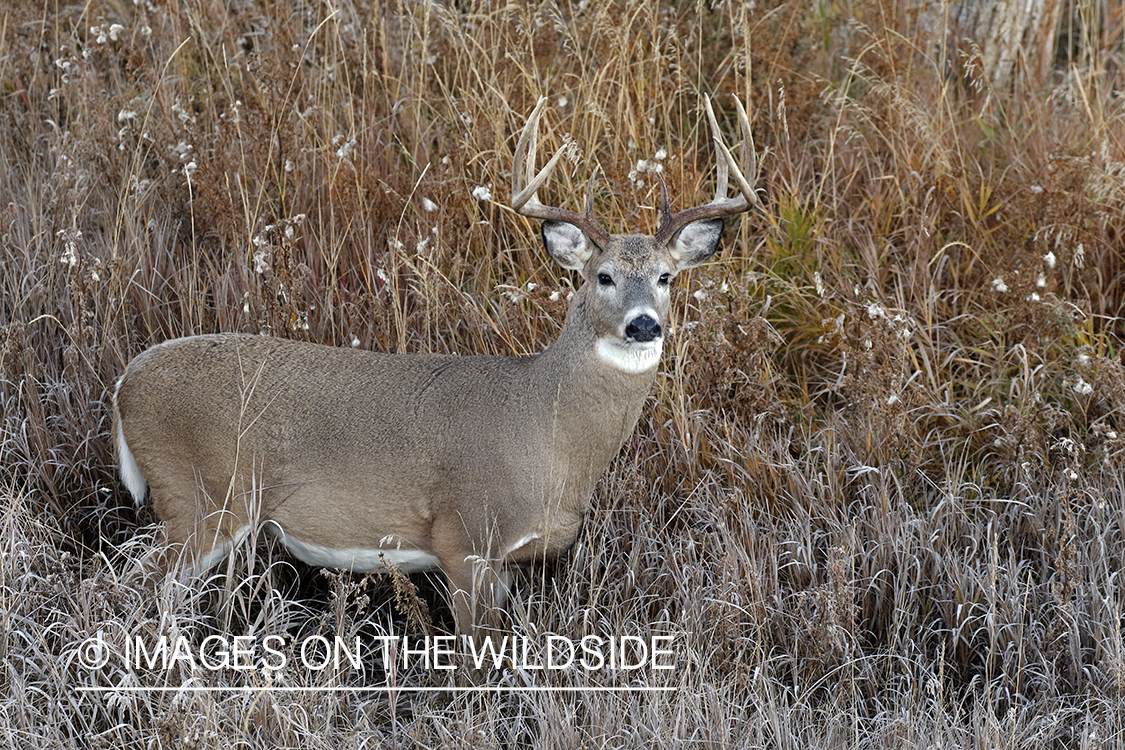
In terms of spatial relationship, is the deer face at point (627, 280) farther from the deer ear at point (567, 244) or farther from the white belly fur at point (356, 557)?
the white belly fur at point (356, 557)

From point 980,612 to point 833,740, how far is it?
2.43 ft

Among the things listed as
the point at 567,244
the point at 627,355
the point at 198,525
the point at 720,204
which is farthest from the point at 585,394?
the point at 198,525

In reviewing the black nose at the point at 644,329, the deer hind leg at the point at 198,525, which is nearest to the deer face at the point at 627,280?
the black nose at the point at 644,329

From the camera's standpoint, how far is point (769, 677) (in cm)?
319

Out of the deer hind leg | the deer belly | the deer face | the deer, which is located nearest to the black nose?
the deer face

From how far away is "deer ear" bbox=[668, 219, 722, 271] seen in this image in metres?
3.46

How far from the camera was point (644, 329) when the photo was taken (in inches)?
122

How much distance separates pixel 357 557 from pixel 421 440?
1.28 ft

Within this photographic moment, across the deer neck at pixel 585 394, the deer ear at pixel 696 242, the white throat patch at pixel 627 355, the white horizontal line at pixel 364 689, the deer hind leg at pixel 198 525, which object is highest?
the deer ear at pixel 696 242

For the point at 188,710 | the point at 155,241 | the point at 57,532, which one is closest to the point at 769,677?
the point at 188,710

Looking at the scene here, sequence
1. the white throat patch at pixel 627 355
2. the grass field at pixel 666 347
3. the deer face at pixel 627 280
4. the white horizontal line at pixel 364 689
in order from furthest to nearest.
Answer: the white throat patch at pixel 627 355, the deer face at pixel 627 280, the grass field at pixel 666 347, the white horizontal line at pixel 364 689

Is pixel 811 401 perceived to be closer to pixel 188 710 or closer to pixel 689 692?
pixel 689 692

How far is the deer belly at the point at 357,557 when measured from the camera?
3.36m

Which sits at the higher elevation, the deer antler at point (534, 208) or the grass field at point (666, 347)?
the deer antler at point (534, 208)
